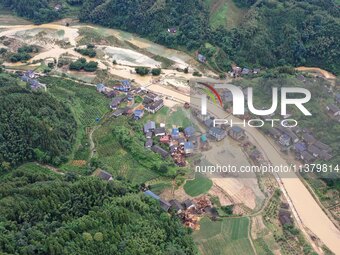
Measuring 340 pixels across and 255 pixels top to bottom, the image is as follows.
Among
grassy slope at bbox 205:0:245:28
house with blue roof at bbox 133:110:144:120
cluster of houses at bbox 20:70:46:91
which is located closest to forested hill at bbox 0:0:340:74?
grassy slope at bbox 205:0:245:28


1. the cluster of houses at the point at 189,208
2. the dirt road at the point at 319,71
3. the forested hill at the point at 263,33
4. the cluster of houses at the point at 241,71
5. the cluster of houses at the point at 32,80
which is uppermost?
the forested hill at the point at 263,33

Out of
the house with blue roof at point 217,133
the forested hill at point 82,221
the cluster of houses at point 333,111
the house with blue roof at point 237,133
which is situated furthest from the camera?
the cluster of houses at point 333,111

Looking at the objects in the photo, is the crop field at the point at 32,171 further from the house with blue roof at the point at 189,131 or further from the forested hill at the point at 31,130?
the house with blue roof at the point at 189,131

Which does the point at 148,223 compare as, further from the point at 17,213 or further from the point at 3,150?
the point at 3,150

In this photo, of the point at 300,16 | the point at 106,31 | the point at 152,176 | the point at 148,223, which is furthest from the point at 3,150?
the point at 300,16

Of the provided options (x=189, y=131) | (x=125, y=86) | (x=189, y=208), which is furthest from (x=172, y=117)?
(x=189, y=208)

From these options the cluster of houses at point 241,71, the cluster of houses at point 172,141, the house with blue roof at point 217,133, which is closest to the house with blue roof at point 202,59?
the cluster of houses at point 241,71
